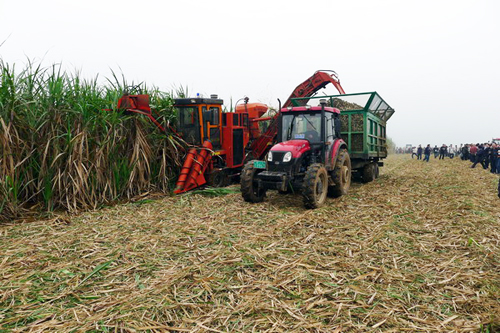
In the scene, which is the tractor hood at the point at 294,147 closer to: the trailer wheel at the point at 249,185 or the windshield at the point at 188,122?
the trailer wheel at the point at 249,185

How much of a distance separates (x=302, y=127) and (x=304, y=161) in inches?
29.1

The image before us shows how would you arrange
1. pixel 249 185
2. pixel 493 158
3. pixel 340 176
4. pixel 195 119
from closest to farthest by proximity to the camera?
pixel 249 185
pixel 340 176
pixel 195 119
pixel 493 158

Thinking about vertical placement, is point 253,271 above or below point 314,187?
below

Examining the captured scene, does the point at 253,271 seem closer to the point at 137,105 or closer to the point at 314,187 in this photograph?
the point at 314,187

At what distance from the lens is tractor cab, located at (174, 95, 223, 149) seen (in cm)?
834

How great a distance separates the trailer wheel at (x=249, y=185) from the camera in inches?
262

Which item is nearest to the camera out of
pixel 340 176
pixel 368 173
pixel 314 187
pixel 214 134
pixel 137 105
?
pixel 314 187

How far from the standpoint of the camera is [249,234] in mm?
4824

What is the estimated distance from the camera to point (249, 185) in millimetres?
6652

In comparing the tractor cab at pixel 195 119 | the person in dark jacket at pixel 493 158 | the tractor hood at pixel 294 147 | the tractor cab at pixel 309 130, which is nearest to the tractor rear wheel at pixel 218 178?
the tractor cab at pixel 195 119

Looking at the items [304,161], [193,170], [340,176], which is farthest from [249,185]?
[340,176]

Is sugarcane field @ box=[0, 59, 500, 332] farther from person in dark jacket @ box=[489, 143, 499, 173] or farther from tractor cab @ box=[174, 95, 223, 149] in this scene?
person in dark jacket @ box=[489, 143, 499, 173]

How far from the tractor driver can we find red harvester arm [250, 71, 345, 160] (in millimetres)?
2772

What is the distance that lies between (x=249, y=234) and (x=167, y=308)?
2119 millimetres
